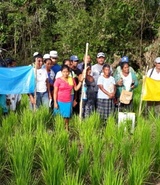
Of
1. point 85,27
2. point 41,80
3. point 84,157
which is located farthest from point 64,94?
point 85,27

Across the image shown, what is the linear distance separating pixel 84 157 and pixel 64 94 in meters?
2.25

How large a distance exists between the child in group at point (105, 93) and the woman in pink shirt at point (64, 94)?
0.46 m

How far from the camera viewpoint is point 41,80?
252 inches

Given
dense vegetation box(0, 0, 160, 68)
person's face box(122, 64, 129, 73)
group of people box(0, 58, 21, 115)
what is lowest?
group of people box(0, 58, 21, 115)

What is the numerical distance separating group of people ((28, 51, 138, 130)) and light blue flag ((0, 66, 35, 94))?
0.53ft

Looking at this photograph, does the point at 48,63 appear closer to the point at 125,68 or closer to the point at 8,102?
the point at 8,102

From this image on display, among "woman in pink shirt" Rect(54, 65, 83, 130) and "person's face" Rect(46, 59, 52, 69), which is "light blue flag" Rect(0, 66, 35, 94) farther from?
"woman in pink shirt" Rect(54, 65, 83, 130)

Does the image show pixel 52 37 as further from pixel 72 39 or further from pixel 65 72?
pixel 65 72

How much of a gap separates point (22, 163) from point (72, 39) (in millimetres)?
9623

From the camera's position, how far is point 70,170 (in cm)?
391

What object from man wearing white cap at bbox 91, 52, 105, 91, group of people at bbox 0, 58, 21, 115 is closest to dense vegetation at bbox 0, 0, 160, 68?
man wearing white cap at bbox 91, 52, 105, 91

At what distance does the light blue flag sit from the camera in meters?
6.41

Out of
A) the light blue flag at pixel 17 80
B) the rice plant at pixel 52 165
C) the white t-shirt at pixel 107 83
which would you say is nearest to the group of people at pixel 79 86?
the white t-shirt at pixel 107 83

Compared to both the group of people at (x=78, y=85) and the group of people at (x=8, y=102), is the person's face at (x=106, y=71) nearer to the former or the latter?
the group of people at (x=78, y=85)
